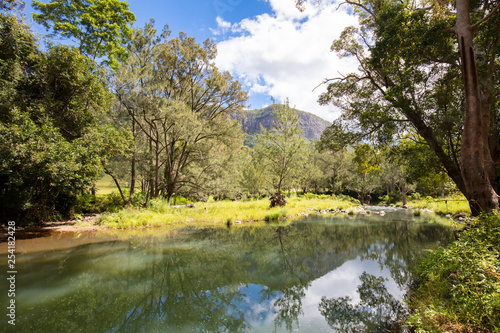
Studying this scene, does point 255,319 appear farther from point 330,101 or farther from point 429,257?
point 330,101

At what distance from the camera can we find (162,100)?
15820 mm

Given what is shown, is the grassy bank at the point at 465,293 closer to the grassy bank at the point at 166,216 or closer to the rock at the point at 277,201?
the grassy bank at the point at 166,216

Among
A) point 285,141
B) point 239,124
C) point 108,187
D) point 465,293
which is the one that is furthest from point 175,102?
point 108,187

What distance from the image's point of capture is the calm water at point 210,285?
421 cm

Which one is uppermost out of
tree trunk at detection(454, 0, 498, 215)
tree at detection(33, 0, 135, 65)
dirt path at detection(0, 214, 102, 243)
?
tree at detection(33, 0, 135, 65)

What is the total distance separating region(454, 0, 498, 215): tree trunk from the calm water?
3.03 m

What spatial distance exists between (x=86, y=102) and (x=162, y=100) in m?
4.62

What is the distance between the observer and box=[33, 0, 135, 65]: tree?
16.3 metres

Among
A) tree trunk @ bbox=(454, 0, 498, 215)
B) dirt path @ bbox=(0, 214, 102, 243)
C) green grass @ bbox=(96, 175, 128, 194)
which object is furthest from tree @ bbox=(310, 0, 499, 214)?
green grass @ bbox=(96, 175, 128, 194)

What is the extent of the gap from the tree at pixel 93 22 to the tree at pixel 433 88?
61.3 ft

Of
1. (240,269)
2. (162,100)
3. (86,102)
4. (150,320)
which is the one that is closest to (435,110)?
(240,269)

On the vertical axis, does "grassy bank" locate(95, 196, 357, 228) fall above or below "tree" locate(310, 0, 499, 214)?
below

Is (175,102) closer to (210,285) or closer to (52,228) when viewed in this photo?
(52,228)

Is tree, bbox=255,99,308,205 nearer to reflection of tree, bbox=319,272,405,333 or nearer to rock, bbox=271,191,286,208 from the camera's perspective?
rock, bbox=271,191,286,208
